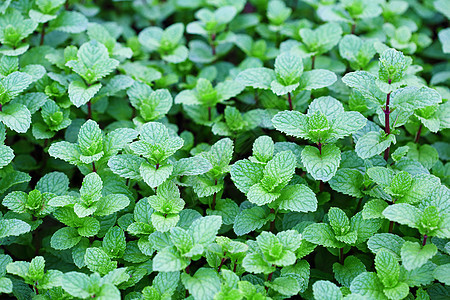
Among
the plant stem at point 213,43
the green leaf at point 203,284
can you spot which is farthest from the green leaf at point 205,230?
the plant stem at point 213,43

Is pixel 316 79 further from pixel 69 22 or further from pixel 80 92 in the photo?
pixel 69 22

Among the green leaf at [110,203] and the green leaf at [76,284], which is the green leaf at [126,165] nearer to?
the green leaf at [110,203]

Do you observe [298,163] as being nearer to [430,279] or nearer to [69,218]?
[430,279]

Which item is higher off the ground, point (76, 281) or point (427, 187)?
point (427, 187)

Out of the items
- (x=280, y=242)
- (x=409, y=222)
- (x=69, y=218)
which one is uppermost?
(x=409, y=222)

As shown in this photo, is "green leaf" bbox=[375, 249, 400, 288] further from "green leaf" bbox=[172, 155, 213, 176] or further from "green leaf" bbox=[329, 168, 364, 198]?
"green leaf" bbox=[172, 155, 213, 176]

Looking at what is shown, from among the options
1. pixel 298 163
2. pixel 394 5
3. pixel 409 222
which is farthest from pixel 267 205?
pixel 394 5

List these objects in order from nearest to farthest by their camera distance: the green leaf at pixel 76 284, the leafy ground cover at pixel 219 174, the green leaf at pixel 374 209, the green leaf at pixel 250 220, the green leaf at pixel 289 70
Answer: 1. the green leaf at pixel 76 284
2. the leafy ground cover at pixel 219 174
3. the green leaf at pixel 374 209
4. the green leaf at pixel 250 220
5. the green leaf at pixel 289 70

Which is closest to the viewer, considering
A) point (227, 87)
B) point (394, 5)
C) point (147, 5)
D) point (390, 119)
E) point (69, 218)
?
point (69, 218)

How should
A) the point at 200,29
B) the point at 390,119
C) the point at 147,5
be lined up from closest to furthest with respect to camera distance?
1. the point at 390,119
2. the point at 200,29
3. the point at 147,5
